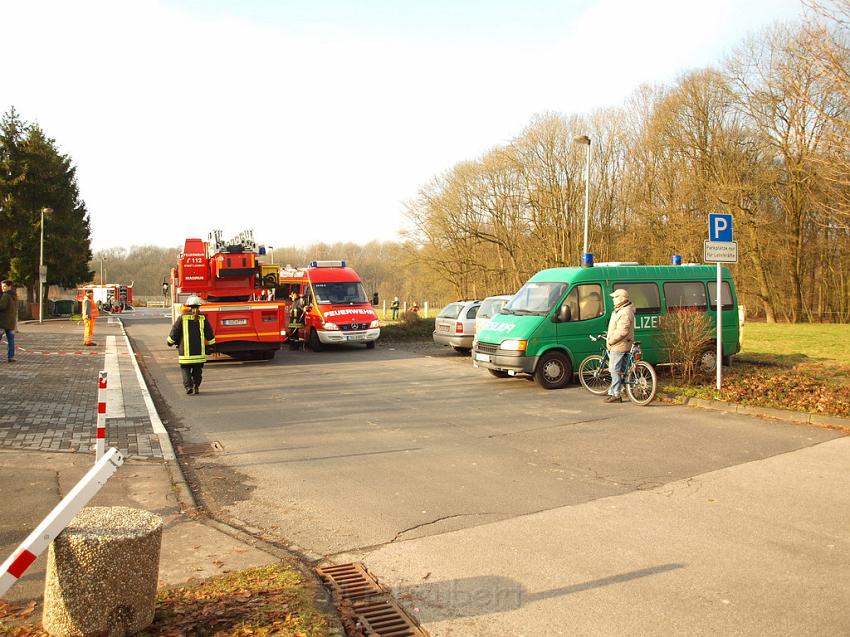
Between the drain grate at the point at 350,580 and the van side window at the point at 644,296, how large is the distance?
35.5 ft

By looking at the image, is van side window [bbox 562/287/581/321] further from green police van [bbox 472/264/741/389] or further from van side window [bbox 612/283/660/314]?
van side window [bbox 612/283/660/314]

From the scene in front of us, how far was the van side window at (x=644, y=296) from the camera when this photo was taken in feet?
48.1

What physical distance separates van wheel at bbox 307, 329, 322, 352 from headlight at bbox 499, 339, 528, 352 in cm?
1003

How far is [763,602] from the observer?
14.0 feet

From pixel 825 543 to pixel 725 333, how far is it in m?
10.4

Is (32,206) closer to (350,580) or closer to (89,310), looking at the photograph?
(89,310)

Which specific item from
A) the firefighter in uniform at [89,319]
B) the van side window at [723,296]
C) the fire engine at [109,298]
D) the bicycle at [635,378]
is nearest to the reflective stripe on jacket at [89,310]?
the firefighter in uniform at [89,319]

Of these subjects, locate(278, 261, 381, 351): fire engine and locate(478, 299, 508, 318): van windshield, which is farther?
locate(278, 261, 381, 351): fire engine

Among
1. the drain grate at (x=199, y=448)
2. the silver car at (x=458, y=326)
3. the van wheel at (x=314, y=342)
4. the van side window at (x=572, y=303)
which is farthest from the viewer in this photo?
the van wheel at (x=314, y=342)

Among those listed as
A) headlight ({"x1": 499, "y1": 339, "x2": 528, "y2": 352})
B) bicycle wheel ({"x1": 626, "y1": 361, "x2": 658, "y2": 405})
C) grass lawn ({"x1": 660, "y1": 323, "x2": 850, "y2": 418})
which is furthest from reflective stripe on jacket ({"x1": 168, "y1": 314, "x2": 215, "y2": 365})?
grass lawn ({"x1": 660, "y1": 323, "x2": 850, "y2": 418})

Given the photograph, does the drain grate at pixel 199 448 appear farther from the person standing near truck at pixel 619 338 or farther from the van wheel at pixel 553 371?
the van wheel at pixel 553 371

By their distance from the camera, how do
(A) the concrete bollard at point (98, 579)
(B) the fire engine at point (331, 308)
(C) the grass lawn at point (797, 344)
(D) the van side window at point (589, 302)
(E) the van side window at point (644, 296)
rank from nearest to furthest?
(A) the concrete bollard at point (98, 579) → (D) the van side window at point (589, 302) → (E) the van side window at point (644, 296) → (C) the grass lawn at point (797, 344) → (B) the fire engine at point (331, 308)

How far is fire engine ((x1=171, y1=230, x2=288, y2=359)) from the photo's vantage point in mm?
18141

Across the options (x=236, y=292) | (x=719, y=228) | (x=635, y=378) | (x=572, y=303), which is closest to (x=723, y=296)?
(x=719, y=228)
